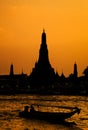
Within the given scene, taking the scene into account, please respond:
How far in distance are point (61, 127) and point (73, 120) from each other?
9.12 meters

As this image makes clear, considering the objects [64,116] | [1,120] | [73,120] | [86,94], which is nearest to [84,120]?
[73,120]

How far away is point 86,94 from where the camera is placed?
195m

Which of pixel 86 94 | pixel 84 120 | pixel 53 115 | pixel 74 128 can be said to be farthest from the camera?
pixel 86 94

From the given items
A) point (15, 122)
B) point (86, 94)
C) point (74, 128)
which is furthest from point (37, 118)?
point (86, 94)

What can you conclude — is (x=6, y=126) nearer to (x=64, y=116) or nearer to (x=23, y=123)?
(x=23, y=123)

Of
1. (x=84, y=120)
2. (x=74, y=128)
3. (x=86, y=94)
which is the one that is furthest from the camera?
(x=86, y=94)

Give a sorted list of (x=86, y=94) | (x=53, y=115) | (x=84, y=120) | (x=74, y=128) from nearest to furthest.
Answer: (x=74, y=128) < (x=53, y=115) < (x=84, y=120) < (x=86, y=94)

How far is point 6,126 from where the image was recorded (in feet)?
230

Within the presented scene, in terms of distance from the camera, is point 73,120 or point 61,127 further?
point 73,120

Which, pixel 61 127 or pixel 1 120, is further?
pixel 1 120

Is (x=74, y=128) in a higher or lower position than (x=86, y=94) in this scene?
lower

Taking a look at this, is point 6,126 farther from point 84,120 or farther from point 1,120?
point 84,120

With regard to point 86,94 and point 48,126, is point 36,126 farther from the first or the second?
point 86,94

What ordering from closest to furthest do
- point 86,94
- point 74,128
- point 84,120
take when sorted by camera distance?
point 74,128 < point 84,120 < point 86,94
